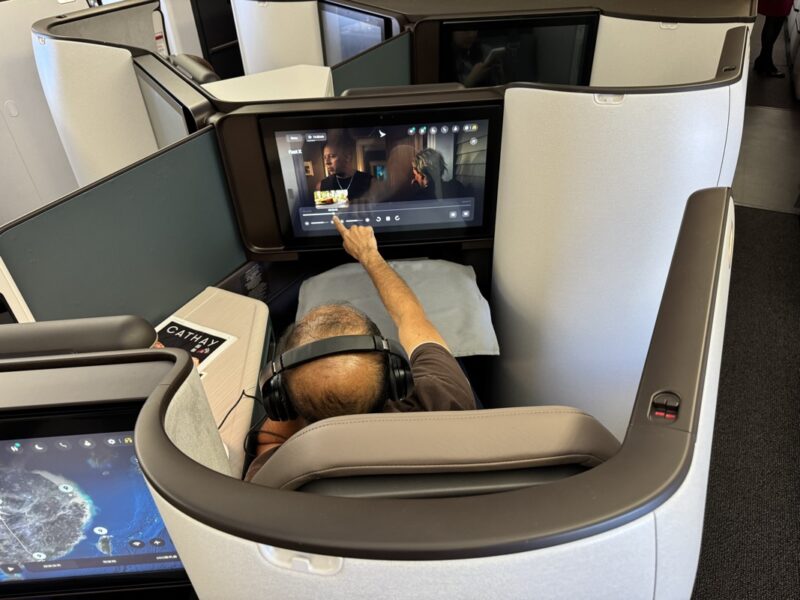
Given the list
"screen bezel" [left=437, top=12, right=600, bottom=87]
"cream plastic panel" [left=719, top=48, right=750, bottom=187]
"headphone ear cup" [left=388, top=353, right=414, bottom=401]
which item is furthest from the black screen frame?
"screen bezel" [left=437, top=12, right=600, bottom=87]

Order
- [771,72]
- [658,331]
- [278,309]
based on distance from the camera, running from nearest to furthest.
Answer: [658,331]
[278,309]
[771,72]

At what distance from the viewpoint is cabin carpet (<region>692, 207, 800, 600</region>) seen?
151 cm

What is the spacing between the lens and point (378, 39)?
Answer: 193 cm

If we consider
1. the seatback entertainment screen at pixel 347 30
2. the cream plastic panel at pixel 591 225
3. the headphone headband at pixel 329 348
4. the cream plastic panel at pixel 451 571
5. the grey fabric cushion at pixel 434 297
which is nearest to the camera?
the cream plastic panel at pixel 451 571

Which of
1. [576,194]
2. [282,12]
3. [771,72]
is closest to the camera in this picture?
[576,194]

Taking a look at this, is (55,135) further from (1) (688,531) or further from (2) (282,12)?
(1) (688,531)

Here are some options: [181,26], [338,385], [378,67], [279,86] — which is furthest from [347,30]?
[181,26]

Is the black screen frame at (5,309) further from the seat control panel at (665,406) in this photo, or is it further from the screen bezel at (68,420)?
the seat control panel at (665,406)

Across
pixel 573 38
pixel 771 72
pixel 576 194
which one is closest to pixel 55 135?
pixel 573 38

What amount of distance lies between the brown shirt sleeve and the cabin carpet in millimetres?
1028

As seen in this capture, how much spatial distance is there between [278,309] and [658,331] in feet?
4.15

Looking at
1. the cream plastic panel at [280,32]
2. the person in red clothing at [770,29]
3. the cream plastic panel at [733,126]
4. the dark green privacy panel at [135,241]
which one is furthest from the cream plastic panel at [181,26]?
the person in red clothing at [770,29]

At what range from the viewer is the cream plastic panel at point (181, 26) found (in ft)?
11.6

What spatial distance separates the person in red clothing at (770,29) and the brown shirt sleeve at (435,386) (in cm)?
455
